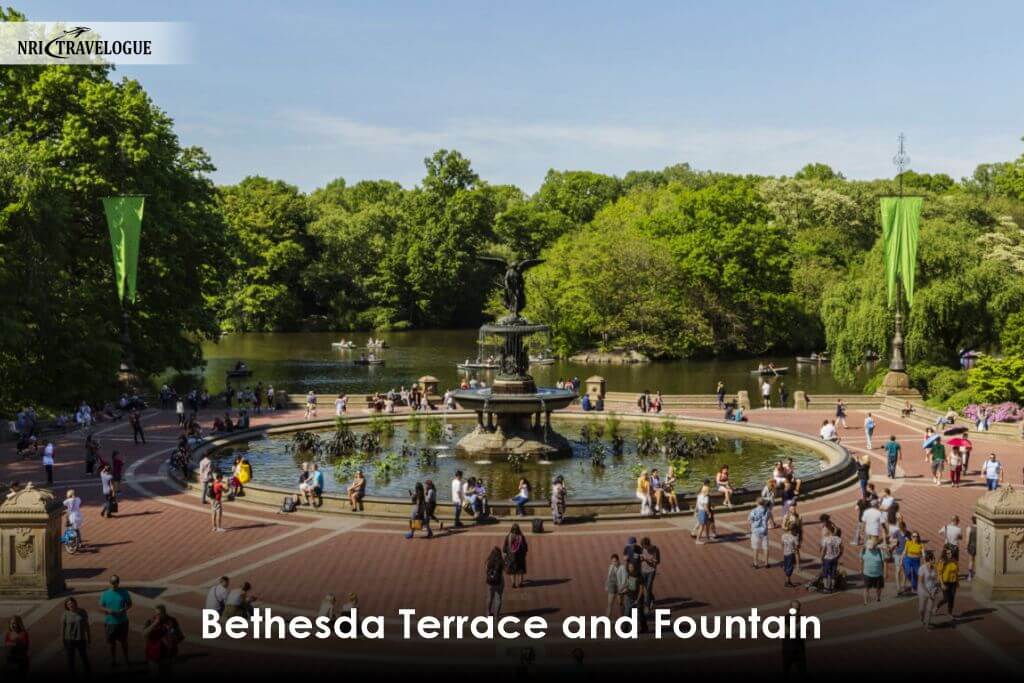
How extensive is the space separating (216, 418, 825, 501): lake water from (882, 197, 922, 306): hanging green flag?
51.3 feet

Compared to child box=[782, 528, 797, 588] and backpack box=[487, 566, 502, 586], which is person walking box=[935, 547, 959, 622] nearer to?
→ child box=[782, 528, 797, 588]

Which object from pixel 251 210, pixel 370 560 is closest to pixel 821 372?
pixel 370 560

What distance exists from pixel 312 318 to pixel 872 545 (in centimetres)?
10705

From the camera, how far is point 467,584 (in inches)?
790

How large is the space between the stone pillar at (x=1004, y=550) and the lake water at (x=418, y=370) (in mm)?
46209

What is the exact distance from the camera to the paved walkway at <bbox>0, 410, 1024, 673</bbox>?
1603 cm

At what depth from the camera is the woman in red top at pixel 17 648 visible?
1460 centimetres

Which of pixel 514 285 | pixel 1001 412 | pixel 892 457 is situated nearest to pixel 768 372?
pixel 1001 412

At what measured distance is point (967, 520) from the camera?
85.5 ft

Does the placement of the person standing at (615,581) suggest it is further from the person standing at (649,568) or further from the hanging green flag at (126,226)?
the hanging green flag at (126,226)

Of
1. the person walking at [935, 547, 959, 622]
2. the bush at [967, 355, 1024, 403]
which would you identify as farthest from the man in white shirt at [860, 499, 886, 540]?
the bush at [967, 355, 1024, 403]

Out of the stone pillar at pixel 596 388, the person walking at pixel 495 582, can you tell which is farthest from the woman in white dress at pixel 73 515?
the stone pillar at pixel 596 388

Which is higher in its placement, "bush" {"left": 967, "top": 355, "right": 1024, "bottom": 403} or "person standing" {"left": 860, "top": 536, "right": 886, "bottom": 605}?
"bush" {"left": 967, "top": 355, "right": 1024, "bottom": 403}

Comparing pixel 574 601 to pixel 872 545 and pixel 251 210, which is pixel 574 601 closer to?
pixel 872 545
